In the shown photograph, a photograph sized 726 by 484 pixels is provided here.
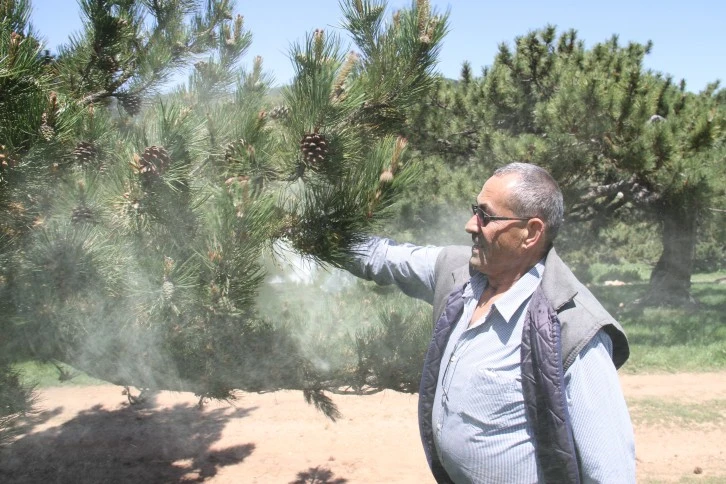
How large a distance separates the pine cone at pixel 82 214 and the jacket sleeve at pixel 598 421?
4.41 ft

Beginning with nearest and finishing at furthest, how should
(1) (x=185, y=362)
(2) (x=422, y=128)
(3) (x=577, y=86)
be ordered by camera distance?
1. (1) (x=185, y=362)
2. (3) (x=577, y=86)
3. (2) (x=422, y=128)

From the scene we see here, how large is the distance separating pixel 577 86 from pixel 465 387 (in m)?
5.96

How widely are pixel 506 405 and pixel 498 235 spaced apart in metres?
0.45

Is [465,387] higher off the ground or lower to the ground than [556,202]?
lower

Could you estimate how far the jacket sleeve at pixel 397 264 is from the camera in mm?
2061

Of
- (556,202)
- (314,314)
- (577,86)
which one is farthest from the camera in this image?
(577,86)

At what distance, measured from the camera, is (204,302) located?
5.93 feet

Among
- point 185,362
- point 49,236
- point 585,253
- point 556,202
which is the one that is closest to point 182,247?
point 49,236

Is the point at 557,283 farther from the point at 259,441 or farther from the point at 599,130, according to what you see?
the point at 599,130

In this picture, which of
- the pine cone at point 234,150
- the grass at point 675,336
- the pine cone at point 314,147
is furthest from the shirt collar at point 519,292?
the grass at point 675,336

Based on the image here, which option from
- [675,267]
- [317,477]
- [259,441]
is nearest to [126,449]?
[259,441]

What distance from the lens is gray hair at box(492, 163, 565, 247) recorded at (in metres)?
1.67

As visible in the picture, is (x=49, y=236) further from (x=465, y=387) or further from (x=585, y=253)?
(x=585, y=253)

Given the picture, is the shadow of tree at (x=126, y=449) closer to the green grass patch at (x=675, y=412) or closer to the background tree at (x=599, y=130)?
the green grass patch at (x=675, y=412)
